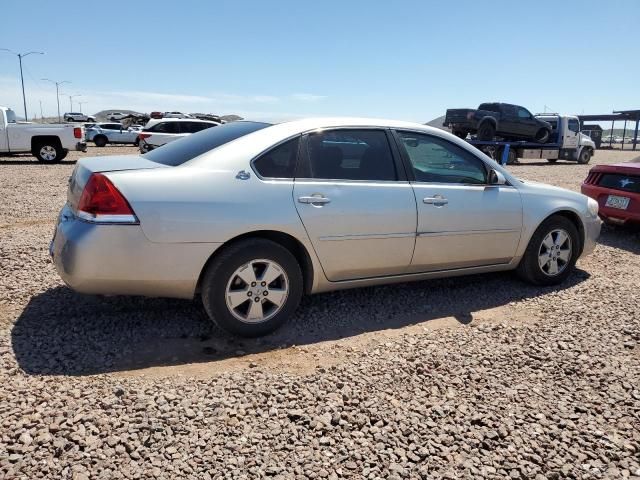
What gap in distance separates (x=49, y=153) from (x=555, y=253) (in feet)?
55.0

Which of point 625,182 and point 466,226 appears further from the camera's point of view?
point 625,182

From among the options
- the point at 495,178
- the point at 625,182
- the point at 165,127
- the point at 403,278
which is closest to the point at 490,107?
the point at 165,127

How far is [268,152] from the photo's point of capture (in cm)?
352

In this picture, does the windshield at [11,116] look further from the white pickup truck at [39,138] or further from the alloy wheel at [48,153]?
the alloy wheel at [48,153]

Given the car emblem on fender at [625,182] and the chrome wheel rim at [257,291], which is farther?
the car emblem on fender at [625,182]

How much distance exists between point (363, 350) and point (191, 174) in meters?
1.66

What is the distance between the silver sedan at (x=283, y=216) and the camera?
3.13 meters

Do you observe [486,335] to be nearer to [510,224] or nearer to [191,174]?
[510,224]

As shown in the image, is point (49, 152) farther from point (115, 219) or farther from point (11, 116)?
point (115, 219)

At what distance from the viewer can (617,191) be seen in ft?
23.9

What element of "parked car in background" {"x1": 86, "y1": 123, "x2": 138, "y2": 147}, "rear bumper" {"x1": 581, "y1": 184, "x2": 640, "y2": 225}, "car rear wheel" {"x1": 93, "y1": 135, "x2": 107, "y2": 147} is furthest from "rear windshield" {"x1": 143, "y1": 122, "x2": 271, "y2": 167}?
"car rear wheel" {"x1": 93, "y1": 135, "x2": 107, "y2": 147}

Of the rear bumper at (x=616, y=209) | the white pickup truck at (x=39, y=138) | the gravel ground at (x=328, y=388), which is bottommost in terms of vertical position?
the gravel ground at (x=328, y=388)

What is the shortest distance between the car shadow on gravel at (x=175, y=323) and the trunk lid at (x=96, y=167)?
89cm

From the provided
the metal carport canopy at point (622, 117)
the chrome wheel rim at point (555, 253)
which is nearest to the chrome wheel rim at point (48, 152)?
the chrome wheel rim at point (555, 253)
